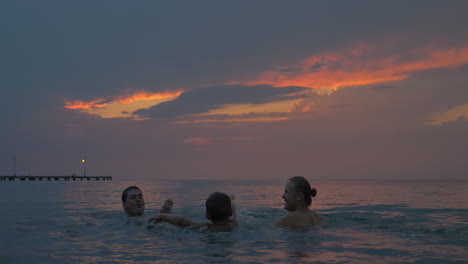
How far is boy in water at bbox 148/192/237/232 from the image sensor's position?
28.1ft

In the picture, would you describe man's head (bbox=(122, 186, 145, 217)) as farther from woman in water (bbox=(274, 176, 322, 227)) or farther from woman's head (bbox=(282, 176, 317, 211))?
woman's head (bbox=(282, 176, 317, 211))

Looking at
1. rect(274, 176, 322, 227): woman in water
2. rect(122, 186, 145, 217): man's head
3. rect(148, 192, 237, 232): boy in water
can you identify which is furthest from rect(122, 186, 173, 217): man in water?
rect(274, 176, 322, 227): woman in water

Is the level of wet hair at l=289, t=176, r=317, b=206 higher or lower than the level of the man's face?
higher

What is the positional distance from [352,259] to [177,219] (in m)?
4.37

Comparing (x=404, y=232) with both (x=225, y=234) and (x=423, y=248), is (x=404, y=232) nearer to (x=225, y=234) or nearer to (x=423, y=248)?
(x=423, y=248)

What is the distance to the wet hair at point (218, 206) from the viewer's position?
8.52 m

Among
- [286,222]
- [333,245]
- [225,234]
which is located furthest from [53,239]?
[333,245]

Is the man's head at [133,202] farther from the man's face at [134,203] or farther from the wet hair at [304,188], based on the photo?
the wet hair at [304,188]

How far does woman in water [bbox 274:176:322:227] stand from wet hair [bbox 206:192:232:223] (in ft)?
4.91

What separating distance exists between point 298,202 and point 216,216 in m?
2.01

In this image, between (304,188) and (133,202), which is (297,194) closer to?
(304,188)

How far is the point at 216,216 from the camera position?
877cm

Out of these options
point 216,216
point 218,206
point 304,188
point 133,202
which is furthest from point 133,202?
point 304,188

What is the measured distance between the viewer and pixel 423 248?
289 inches
